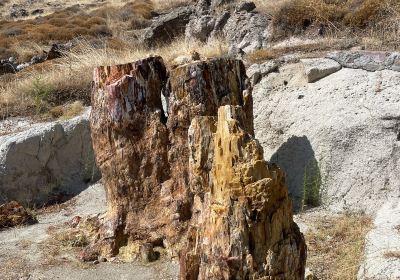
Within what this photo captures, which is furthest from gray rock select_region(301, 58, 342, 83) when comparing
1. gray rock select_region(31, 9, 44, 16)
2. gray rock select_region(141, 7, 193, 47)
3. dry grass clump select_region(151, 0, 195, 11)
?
gray rock select_region(31, 9, 44, 16)

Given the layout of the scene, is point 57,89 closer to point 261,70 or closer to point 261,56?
point 261,56

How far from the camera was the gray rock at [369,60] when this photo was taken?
786 cm

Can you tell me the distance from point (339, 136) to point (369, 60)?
1494mm

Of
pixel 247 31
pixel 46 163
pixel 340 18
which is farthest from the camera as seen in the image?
pixel 247 31

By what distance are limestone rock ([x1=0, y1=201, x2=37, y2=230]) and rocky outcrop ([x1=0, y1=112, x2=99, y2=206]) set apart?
0.75m

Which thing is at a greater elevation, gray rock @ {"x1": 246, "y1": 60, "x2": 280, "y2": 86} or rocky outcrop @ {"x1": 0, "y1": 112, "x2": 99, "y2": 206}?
gray rock @ {"x1": 246, "y1": 60, "x2": 280, "y2": 86}

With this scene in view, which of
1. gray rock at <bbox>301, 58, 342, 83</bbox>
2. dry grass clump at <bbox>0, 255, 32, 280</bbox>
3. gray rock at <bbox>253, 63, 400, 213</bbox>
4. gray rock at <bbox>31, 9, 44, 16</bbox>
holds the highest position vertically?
gray rock at <bbox>31, 9, 44, 16</bbox>

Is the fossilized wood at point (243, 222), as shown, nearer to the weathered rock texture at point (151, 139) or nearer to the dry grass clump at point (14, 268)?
the weathered rock texture at point (151, 139)

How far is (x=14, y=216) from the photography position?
759cm

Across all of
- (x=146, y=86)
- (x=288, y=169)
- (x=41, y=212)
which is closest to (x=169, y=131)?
(x=146, y=86)

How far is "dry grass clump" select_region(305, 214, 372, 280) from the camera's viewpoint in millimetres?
5238

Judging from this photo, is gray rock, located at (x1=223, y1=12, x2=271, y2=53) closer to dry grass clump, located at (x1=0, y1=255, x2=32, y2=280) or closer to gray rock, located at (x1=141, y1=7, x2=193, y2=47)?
gray rock, located at (x1=141, y1=7, x2=193, y2=47)

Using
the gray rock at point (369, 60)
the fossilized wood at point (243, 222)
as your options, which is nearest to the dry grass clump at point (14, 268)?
the fossilized wood at point (243, 222)

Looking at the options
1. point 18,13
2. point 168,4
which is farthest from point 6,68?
point 18,13
